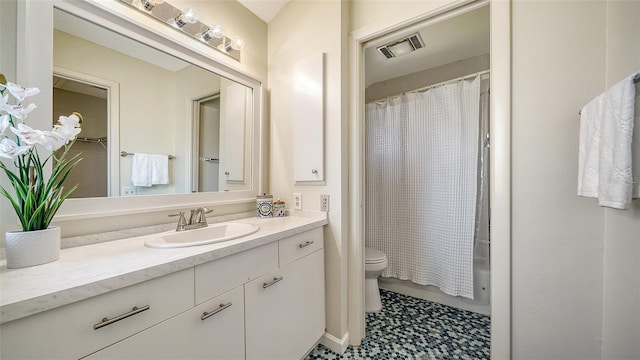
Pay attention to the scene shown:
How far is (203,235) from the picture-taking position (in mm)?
1278

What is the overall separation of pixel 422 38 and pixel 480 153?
3.40 ft

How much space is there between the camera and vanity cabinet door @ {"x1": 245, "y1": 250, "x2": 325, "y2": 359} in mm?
1061

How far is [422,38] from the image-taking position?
189 centimetres

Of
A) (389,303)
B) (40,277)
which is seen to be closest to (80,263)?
(40,277)

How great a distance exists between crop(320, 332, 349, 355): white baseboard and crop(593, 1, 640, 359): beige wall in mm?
1183

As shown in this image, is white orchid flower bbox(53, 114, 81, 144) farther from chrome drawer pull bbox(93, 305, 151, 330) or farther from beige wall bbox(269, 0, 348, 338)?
beige wall bbox(269, 0, 348, 338)

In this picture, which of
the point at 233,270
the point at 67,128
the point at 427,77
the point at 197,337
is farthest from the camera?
the point at 427,77

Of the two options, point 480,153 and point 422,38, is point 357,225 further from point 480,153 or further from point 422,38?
point 422,38

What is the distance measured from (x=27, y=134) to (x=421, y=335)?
7.15 feet

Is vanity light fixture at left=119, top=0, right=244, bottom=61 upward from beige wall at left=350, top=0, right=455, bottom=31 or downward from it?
downward

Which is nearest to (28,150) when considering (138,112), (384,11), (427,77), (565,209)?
(138,112)

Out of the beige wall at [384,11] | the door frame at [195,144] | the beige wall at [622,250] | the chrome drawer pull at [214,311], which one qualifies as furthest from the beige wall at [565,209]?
the door frame at [195,144]

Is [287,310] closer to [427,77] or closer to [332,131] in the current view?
[332,131]

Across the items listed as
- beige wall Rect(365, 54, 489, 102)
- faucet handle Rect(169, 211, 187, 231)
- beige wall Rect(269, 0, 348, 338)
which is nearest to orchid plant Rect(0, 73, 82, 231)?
faucet handle Rect(169, 211, 187, 231)
